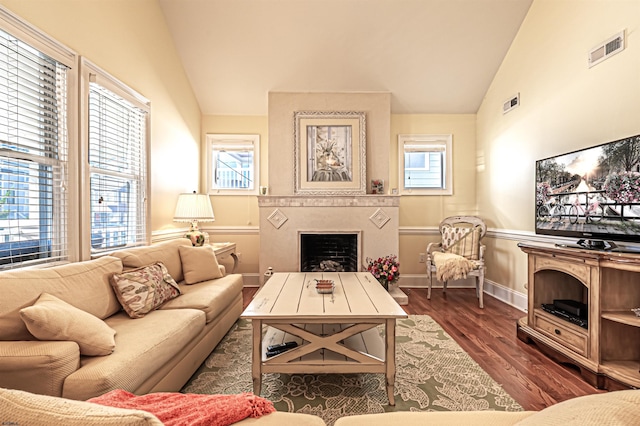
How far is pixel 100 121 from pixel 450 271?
4000mm

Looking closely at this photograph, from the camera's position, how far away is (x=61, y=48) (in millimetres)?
2291

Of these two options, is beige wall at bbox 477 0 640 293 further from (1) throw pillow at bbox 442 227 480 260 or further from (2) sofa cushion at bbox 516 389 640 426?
(2) sofa cushion at bbox 516 389 640 426

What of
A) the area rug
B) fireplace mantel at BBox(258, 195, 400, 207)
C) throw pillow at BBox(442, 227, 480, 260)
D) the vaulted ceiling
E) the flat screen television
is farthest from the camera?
fireplace mantel at BBox(258, 195, 400, 207)

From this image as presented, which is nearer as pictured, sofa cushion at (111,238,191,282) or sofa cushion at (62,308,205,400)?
sofa cushion at (62,308,205,400)

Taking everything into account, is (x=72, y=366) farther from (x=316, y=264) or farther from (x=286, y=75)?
(x=286, y=75)

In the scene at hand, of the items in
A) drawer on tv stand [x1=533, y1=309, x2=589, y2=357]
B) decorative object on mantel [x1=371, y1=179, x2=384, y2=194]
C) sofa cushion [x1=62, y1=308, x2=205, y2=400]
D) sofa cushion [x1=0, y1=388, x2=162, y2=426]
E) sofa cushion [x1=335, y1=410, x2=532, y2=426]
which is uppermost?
decorative object on mantel [x1=371, y1=179, x2=384, y2=194]

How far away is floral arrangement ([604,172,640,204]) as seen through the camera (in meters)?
2.12

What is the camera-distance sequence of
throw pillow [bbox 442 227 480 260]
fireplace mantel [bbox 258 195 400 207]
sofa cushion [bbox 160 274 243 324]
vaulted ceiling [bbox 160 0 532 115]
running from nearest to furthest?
1. sofa cushion [bbox 160 274 243 324]
2. vaulted ceiling [bbox 160 0 532 115]
3. throw pillow [bbox 442 227 480 260]
4. fireplace mantel [bbox 258 195 400 207]

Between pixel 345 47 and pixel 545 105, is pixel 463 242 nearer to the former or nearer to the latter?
pixel 545 105

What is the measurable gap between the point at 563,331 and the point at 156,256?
333cm

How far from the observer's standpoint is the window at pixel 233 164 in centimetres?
504

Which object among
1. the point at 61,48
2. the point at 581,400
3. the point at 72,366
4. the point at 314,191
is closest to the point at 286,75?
the point at 314,191

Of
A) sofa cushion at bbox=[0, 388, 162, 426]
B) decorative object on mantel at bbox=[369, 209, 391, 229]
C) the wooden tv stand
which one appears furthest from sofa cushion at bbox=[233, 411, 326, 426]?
decorative object on mantel at bbox=[369, 209, 391, 229]

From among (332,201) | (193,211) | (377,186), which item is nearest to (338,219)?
(332,201)
